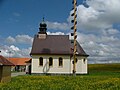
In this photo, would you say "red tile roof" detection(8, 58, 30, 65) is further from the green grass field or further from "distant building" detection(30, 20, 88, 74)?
the green grass field

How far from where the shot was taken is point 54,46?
61938mm

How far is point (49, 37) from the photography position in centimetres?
6412

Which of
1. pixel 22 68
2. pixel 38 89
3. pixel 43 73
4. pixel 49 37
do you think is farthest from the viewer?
pixel 22 68

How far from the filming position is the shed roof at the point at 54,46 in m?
60.6

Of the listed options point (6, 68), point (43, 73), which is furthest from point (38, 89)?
point (43, 73)

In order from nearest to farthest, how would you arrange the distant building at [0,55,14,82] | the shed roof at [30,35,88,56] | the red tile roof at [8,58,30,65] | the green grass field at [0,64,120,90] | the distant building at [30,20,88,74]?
the green grass field at [0,64,120,90]
the distant building at [0,55,14,82]
the distant building at [30,20,88,74]
the shed roof at [30,35,88,56]
the red tile roof at [8,58,30,65]

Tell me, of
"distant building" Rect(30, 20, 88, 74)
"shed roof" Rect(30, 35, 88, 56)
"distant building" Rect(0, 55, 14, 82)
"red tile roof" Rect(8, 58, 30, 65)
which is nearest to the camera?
"distant building" Rect(0, 55, 14, 82)

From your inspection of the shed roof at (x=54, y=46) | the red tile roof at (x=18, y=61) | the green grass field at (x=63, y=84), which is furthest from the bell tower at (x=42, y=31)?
the red tile roof at (x=18, y=61)

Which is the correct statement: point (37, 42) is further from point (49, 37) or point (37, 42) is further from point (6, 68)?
point (6, 68)

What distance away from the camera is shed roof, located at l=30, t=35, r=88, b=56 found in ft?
199

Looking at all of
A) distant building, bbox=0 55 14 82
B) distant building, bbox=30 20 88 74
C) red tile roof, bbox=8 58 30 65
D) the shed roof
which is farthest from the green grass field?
red tile roof, bbox=8 58 30 65

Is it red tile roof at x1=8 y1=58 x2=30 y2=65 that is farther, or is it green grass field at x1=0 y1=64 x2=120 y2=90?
red tile roof at x1=8 y1=58 x2=30 y2=65

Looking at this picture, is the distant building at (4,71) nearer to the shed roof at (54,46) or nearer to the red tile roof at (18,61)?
the shed roof at (54,46)

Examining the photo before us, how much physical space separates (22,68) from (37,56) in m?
60.5
